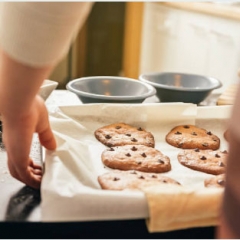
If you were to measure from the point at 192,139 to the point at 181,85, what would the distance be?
0.35 metres

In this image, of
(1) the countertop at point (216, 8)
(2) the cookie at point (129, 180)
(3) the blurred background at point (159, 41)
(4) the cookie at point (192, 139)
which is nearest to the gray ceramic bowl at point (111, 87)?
(4) the cookie at point (192, 139)

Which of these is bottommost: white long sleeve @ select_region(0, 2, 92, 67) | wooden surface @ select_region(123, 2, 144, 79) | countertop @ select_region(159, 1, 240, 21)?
wooden surface @ select_region(123, 2, 144, 79)

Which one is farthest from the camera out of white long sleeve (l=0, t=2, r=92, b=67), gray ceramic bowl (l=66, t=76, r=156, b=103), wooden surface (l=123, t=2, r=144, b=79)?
wooden surface (l=123, t=2, r=144, b=79)

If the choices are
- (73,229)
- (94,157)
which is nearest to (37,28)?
(73,229)

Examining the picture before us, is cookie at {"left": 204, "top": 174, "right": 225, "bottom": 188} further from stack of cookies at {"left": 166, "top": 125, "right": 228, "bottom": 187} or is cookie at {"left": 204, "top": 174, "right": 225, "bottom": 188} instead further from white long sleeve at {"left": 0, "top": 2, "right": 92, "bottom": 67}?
white long sleeve at {"left": 0, "top": 2, "right": 92, "bottom": 67}

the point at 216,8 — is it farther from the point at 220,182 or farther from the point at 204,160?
the point at 220,182

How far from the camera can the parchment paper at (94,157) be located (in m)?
0.65

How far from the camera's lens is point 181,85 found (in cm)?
143

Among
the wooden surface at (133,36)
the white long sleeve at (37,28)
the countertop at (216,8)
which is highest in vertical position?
the white long sleeve at (37,28)

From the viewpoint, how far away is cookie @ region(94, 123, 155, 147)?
108 centimetres

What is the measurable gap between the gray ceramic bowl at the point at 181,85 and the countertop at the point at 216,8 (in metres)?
0.73

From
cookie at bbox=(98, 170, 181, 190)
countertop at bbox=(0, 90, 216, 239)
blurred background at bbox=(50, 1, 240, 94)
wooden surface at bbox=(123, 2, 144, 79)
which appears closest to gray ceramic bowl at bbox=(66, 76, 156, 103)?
cookie at bbox=(98, 170, 181, 190)

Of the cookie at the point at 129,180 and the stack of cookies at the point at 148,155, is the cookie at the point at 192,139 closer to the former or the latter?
the stack of cookies at the point at 148,155

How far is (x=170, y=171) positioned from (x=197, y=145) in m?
0.18
